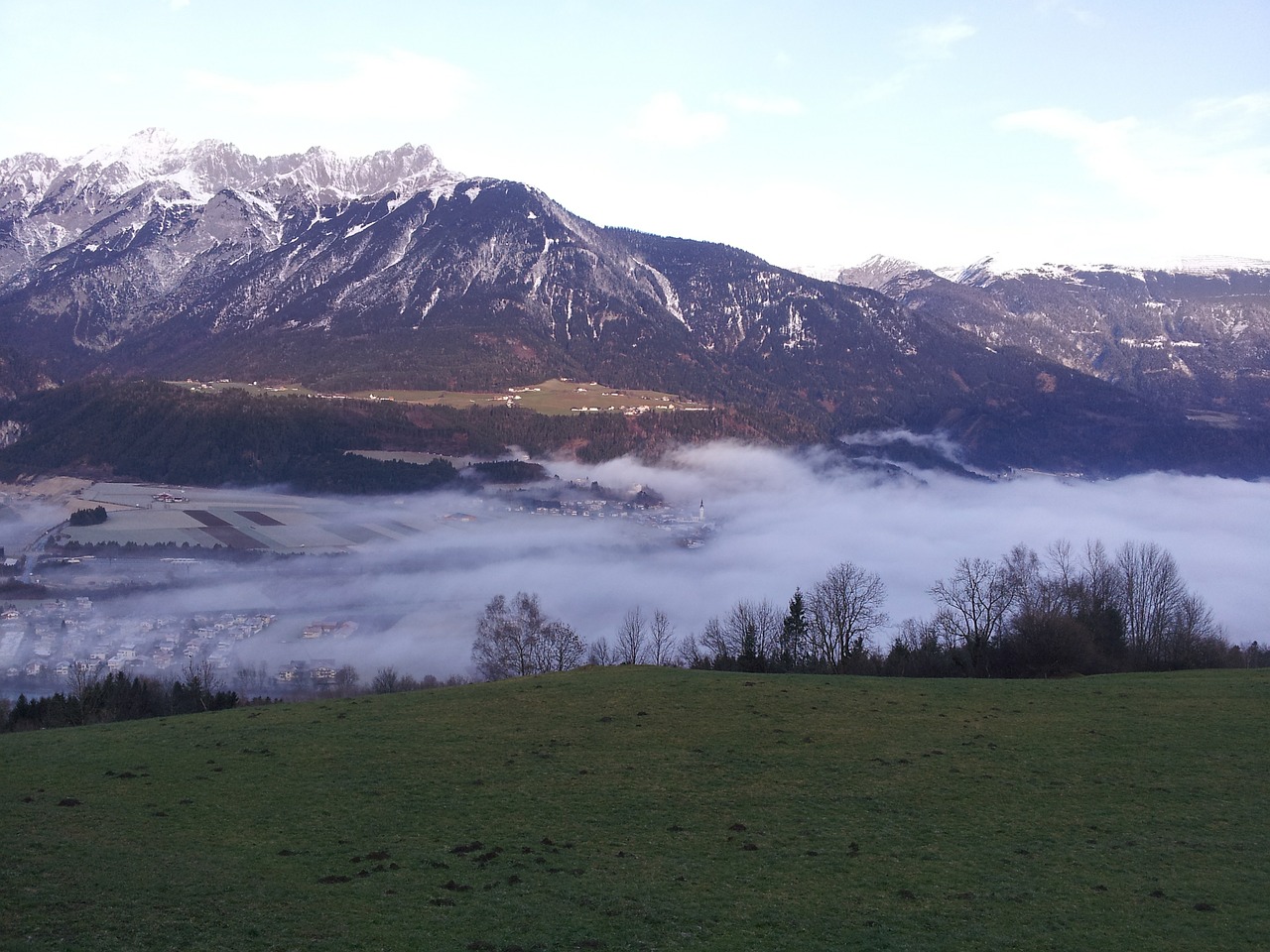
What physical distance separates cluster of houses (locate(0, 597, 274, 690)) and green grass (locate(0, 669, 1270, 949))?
66.9 meters

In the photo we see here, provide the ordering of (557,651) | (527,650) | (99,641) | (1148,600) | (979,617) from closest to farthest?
(527,650), (557,651), (979,617), (1148,600), (99,641)

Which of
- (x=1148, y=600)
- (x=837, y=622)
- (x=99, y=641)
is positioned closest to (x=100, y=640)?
(x=99, y=641)

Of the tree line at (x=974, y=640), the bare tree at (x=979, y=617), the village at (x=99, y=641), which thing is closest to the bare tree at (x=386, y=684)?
the tree line at (x=974, y=640)

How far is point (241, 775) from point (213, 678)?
2673 inches

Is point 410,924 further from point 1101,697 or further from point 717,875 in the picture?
point 1101,697

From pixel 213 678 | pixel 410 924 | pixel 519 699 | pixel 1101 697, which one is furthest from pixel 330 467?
pixel 410 924

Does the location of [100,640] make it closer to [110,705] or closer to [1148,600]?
[110,705]

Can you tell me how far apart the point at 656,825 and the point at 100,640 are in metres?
102

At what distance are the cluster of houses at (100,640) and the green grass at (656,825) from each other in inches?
2632

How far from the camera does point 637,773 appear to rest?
106 ft

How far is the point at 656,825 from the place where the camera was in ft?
89.1

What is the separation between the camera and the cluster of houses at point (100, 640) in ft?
324

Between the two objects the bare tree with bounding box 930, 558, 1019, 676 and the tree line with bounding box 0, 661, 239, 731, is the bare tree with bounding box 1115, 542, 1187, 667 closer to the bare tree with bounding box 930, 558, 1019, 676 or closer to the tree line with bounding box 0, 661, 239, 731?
the bare tree with bounding box 930, 558, 1019, 676

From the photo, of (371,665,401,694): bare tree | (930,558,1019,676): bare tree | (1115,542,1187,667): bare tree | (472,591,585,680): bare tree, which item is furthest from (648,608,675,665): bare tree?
(1115,542,1187,667): bare tree
